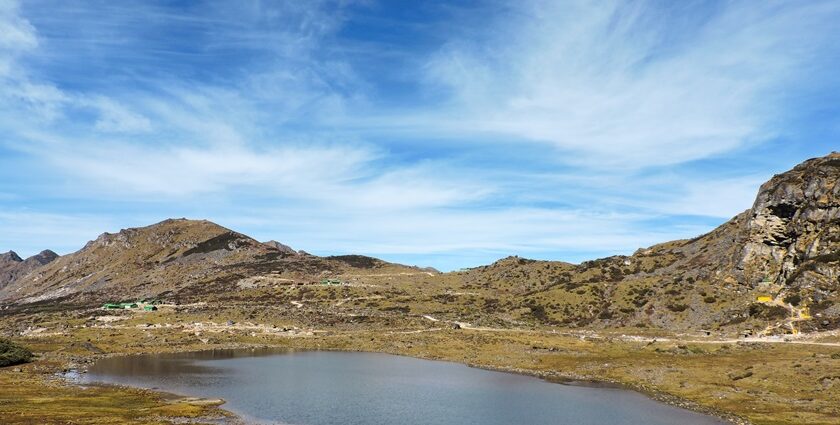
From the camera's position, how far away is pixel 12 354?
104 metres

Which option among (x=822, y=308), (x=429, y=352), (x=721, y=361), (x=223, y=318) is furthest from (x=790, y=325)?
(x=223, y=318)

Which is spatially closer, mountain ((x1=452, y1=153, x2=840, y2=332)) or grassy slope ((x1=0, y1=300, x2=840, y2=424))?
grassy slope ((x1=0, y1=300, x2=840, y2=424))

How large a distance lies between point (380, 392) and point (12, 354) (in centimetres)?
7805

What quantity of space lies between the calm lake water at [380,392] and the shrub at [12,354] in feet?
46.1

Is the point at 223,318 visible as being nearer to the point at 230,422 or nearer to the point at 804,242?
the point at 230,422

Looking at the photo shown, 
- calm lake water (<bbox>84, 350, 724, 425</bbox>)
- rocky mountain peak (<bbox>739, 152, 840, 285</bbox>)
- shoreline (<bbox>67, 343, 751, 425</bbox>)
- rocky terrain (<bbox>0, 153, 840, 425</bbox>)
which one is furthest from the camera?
rocky mountain peak (<bbox>739, 152, 840, 285</bbox>)

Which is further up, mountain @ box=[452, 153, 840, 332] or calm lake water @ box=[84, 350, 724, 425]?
mountain @ box=[452, 153, 840, 332]

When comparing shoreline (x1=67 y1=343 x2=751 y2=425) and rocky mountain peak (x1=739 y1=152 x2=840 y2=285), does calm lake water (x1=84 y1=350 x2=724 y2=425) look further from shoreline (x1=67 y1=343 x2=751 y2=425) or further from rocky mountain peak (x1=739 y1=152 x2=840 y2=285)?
rocky mountain peak (x1=739 y1=152 x2=840 y2=285)

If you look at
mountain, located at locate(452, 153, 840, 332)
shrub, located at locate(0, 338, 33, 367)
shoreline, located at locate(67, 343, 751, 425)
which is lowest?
shoreline, located at locate(67, 343, 751, 425)

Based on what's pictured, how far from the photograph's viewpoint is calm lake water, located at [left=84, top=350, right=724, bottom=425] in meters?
62.1

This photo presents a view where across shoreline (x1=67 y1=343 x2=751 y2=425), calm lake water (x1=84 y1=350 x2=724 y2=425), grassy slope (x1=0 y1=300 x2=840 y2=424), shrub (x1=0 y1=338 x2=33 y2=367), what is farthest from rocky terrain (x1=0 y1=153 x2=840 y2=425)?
calm lake water (x1=84 y1=350 x2=724 y2=425)

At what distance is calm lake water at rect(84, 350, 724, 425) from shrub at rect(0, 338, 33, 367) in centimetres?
1406

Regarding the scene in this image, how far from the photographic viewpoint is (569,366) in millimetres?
99375

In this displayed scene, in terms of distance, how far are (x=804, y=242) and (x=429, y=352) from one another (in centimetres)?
11324
